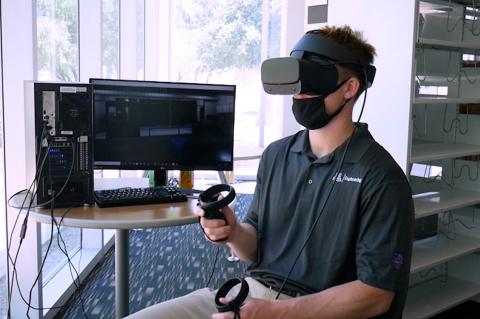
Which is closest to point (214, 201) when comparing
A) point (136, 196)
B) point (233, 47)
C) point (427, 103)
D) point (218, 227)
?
point (218, 227)

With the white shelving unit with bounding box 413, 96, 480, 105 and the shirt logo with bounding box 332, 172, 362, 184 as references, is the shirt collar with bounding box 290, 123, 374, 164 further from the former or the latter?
the white shelving unit with bounding box 413, 96, 480, 105

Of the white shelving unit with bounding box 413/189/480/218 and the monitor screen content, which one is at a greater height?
the monitor screen content

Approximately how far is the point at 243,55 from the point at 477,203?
14.7 ft

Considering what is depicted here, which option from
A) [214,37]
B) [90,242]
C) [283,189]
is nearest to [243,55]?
[214,37]

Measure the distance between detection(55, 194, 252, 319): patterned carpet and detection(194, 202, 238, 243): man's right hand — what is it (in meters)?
1.61

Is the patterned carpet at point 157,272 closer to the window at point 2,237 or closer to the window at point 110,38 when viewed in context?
the window at point 2,237

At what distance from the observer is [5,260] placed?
2.47 metres

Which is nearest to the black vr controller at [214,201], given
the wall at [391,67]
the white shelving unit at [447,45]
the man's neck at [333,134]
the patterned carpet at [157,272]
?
the man's neck at [333,134]

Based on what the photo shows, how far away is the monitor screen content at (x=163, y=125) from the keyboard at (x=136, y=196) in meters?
0.10

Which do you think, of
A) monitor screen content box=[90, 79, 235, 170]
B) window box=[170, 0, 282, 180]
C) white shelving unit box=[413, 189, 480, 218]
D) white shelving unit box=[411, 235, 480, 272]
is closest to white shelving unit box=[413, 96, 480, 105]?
white shelving unit box=[413, 189, 480, 218]

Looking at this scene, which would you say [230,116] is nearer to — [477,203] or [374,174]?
[374,174]

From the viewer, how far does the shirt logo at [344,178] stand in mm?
1460

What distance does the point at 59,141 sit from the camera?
1.90m

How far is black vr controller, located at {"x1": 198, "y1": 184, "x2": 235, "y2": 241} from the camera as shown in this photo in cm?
140
